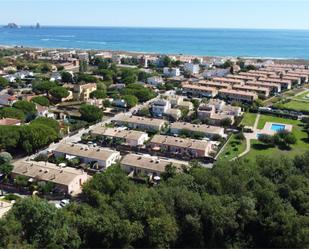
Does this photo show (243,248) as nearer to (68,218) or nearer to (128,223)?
(128,223)

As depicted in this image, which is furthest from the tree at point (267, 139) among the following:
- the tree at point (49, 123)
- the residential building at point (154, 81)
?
the residential building at point (154, 81)

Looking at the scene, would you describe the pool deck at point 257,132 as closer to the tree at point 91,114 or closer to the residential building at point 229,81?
the tree at point 91,114

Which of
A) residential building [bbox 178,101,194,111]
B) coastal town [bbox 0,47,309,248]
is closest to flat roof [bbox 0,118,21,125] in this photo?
coastal town [bbox 0,47,309,248]

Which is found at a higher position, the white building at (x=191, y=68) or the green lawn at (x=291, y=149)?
the white building at (x=191, y=68)

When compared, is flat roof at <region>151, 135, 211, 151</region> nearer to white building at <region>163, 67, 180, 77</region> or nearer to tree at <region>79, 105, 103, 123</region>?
tree at <region>79, 105, 103, 123</region>

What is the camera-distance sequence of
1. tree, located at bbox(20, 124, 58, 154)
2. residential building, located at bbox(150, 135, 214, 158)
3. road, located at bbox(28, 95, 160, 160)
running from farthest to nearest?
1. road, located at bbox(28, 95, 160, 160)
2. residential building, located at bbox(150, 135, 214, 158)
3. tree, located at bbox(20, 124, 58, 154)
